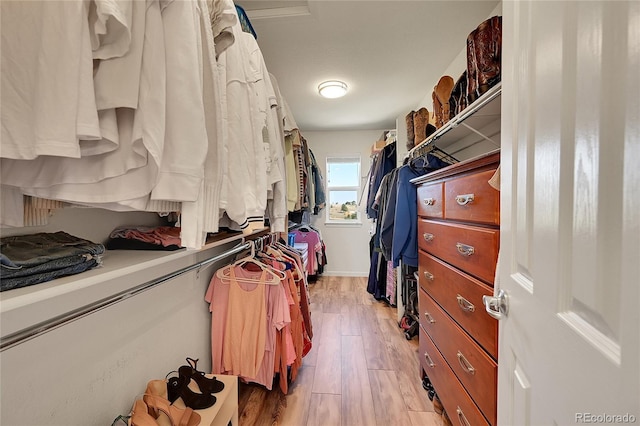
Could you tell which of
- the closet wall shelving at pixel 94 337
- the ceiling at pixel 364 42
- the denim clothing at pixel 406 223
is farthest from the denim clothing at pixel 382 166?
the closet wall shelving at pixel 94 337

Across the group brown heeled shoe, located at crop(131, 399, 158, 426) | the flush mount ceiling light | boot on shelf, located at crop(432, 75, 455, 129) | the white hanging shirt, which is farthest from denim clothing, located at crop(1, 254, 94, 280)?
the flush mount ceiling light

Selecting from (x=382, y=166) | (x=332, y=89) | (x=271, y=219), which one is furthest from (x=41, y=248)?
(x=382, y=166)

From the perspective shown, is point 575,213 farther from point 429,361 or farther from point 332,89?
point 332,89

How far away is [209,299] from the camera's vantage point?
4.81ft

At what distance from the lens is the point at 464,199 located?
41.9 inches

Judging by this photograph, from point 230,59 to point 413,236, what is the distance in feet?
5.02

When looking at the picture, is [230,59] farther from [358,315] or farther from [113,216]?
[358,315]

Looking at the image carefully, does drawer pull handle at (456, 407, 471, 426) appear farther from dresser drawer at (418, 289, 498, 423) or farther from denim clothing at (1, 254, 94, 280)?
denim clothing at (1, 254, 94, 280)

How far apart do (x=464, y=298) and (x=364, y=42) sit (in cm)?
182

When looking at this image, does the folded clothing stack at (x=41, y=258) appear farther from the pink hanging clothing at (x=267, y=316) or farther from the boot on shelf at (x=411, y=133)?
the boot on shelf at (x=411, y=133)

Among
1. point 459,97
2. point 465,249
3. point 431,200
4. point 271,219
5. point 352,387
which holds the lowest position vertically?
point 352,387

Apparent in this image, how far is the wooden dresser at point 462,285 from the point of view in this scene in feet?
2.94

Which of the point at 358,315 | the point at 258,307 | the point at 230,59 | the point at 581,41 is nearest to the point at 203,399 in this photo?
the point at 258,307

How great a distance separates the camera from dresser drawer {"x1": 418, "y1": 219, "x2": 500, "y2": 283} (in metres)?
0.89
